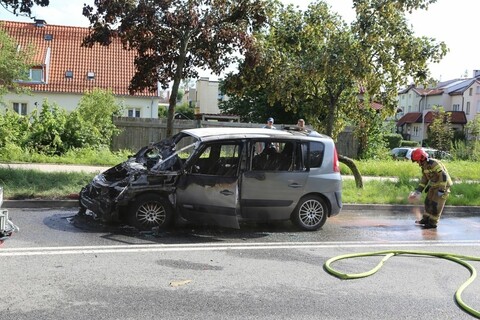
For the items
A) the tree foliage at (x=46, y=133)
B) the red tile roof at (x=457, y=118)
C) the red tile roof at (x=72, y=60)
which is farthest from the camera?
the red tile roof at (x=457, y=118)

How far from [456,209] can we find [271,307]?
8607 mm

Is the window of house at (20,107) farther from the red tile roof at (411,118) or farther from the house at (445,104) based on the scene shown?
the red tile roof at (411,118)

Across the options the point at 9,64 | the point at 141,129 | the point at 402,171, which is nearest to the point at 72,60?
the point at 9,64

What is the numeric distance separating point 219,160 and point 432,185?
3994 millimetres

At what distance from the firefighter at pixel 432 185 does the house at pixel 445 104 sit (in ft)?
181

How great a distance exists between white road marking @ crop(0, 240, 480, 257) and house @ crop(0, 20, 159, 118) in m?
25.4

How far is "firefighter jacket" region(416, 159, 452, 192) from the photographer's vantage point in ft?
30.8

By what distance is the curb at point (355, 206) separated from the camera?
9727 mm

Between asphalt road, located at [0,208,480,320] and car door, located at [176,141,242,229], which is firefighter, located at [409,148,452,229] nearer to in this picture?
asphalt road, located at [0,208,480,320]

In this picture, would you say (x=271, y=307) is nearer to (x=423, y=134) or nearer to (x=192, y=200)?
(x=192, y=200)

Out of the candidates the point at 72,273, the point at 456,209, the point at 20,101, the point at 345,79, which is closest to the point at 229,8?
the point at 345,79

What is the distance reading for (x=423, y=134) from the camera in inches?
2682

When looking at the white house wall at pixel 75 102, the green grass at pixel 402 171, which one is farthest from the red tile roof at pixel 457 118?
the green grass at pixel 402 171

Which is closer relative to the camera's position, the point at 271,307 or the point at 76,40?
the point at 271,307
